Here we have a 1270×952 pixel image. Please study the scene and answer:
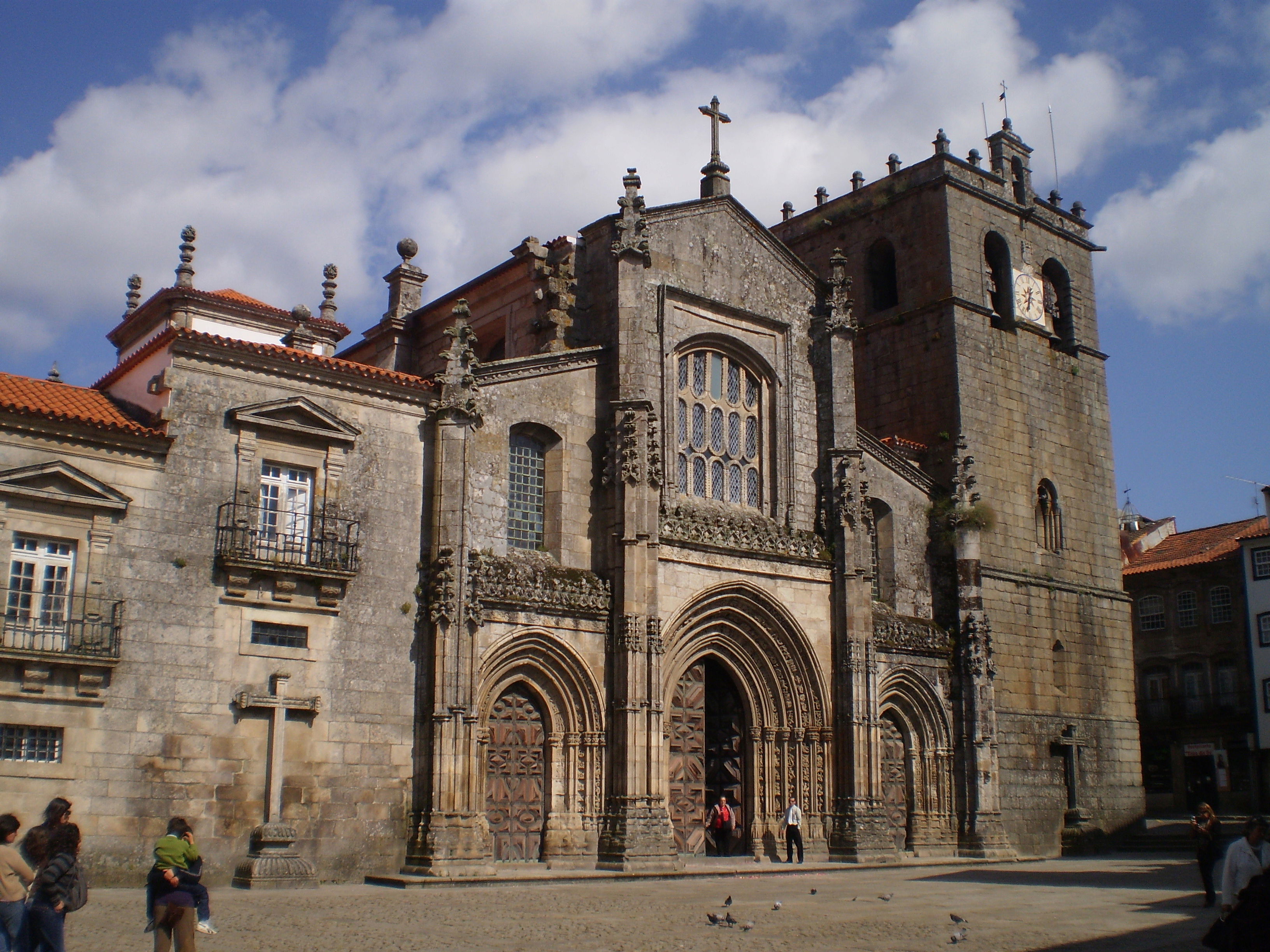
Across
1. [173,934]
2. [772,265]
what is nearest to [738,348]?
[772,265]

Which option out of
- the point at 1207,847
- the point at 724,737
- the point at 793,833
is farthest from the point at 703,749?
the point at 1207,847

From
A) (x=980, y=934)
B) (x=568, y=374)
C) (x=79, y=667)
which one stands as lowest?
(x=980, y=934)

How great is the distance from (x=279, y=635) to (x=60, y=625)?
11.7 ft

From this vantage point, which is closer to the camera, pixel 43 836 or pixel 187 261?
pixel 43 836

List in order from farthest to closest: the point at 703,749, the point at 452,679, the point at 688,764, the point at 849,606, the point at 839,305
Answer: the point at 839,305 → the point at 849,606 → the point at 703,749 → the point at 688,764 → the point at 452,679

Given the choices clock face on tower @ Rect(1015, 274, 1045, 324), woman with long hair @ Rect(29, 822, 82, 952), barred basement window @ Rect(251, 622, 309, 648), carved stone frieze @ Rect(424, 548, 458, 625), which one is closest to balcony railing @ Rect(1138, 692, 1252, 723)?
clock face on tower @ Rect(1015, 274, 1045, 324)

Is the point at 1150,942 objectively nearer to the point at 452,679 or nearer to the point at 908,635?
the point at 452,679

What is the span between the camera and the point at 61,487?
19.9 meters

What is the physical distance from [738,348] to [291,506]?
11585 mm

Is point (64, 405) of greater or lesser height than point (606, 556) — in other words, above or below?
above

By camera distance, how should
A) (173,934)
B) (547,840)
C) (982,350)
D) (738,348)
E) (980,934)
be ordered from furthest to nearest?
(982,350) < (738,348) < (547,840) < (980,934) < (173,934)

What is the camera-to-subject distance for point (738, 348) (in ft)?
97.1

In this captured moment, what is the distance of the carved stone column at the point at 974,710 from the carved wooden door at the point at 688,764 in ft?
23.7

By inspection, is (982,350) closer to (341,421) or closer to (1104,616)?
(1104,616)
